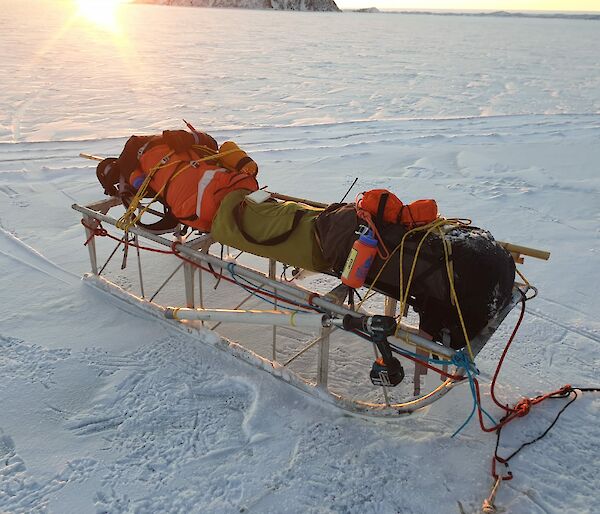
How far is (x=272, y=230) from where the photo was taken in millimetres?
3207

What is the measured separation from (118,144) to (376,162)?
4.22 metres

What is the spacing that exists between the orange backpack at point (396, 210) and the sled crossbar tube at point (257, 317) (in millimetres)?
658

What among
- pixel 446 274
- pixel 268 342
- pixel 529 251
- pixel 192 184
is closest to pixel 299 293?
pixel 446 274

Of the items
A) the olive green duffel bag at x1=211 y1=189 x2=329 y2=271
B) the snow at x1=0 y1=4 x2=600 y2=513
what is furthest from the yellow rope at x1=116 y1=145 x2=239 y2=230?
the snow at x1=0 y1=4 x2=600 y2=513

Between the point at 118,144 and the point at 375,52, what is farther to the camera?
the point at 375,52

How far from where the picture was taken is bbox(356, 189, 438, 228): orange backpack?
2.85 meters

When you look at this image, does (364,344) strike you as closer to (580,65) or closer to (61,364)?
(61,364)

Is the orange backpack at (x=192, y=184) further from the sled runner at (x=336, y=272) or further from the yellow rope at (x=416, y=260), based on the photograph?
the yellow rope at (x=416, y=260)

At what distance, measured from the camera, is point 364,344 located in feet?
12.9

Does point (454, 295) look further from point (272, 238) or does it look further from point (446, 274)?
point (272, 238)

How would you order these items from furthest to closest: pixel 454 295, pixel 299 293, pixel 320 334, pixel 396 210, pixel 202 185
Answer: pixel 202 185
pixel 320 334
pixel 299 293
pixel 396 210
pixel 454 295

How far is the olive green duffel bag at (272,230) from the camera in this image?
10.2 feet

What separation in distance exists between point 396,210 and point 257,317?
3.55 ft

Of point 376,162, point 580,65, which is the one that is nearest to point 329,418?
point 376,162
